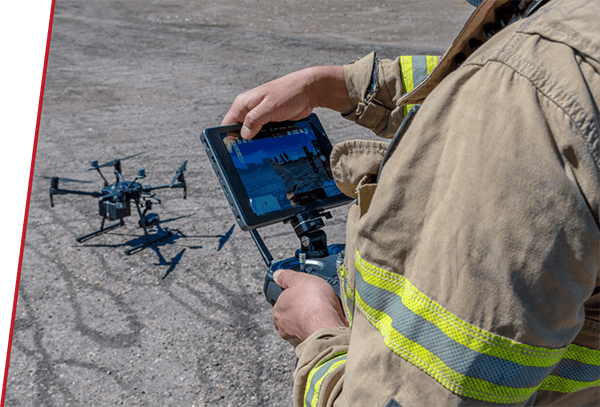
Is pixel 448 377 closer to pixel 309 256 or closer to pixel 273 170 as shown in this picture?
pixel 309 256

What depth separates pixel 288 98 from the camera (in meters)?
1.79

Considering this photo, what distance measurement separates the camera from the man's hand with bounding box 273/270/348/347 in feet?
4.10

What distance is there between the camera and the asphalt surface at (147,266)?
273 cm

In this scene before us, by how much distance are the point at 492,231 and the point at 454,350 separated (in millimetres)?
194

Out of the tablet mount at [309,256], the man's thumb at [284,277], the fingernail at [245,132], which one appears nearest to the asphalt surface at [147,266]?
the tablet mount at [309,256]

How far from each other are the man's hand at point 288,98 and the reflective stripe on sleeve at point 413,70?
24 centimetres

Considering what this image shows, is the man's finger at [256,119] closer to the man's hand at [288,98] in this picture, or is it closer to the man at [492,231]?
the man's hand at [288,98]

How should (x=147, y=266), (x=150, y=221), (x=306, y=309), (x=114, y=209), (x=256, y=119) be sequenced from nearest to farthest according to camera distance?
1. (x=306, y=309)
2. (x=256, y=119)
3. (x=114, y=209)
4. (x=147, y=266)
5. (x=150, y=221)

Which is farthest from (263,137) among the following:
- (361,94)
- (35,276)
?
(35,276)

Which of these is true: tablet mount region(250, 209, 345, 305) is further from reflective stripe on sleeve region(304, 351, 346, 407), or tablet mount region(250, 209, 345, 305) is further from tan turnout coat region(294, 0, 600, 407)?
tan turnout coat region(294, 0, 600, 407)

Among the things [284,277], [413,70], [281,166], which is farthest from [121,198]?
[413,70]

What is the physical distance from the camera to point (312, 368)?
1066mm

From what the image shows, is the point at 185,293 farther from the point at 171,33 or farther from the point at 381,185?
the point at 171,33

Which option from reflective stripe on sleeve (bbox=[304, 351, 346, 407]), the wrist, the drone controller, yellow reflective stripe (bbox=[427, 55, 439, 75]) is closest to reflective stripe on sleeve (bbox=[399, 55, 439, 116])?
yellow reflective stripe (bbox=[427, 55, 439, 75])
